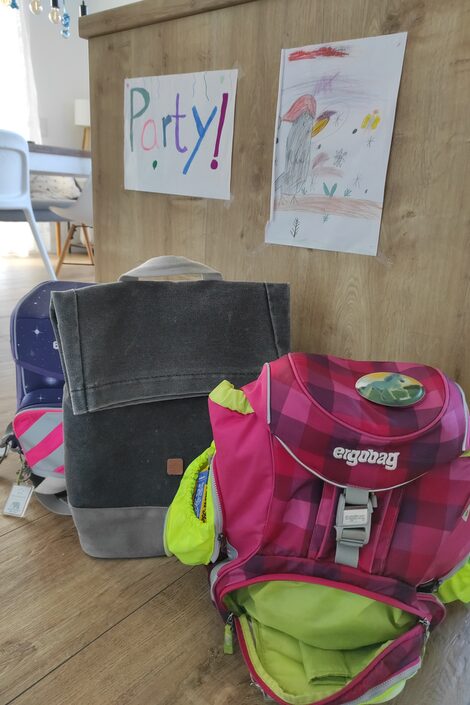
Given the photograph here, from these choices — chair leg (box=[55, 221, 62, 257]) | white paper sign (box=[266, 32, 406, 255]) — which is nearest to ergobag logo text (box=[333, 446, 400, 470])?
white paper sign (box=[266, 32, 406, 255])

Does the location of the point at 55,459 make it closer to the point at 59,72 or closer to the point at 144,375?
the point at 144,375

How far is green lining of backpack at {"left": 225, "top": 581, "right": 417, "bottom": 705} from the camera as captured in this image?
542 millimetres

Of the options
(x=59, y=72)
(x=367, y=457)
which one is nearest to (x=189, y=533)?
(x=367, y=457)

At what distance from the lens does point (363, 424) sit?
0.53 metres

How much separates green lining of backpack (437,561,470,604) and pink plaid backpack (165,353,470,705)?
8 centimetres

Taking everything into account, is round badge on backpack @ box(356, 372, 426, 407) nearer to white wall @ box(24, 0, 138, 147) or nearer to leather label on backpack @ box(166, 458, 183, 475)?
leather label on backpack @ box(166, 458, 183, 475)

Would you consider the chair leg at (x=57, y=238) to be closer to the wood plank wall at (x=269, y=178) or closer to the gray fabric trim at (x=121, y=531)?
the wood plank wall at (x=269, y=178)

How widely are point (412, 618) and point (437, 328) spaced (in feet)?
1.27

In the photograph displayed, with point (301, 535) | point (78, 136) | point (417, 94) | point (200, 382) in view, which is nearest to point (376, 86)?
point (417, 94)

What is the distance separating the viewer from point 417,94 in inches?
27.8

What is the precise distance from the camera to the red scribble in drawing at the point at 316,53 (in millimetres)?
763

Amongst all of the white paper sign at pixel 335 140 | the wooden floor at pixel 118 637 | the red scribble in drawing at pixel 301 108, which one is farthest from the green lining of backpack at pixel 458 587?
the red scribble in drawing at pixel 301 108

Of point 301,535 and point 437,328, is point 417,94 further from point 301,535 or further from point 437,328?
point 301,535

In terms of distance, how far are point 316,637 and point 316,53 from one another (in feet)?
2.63
